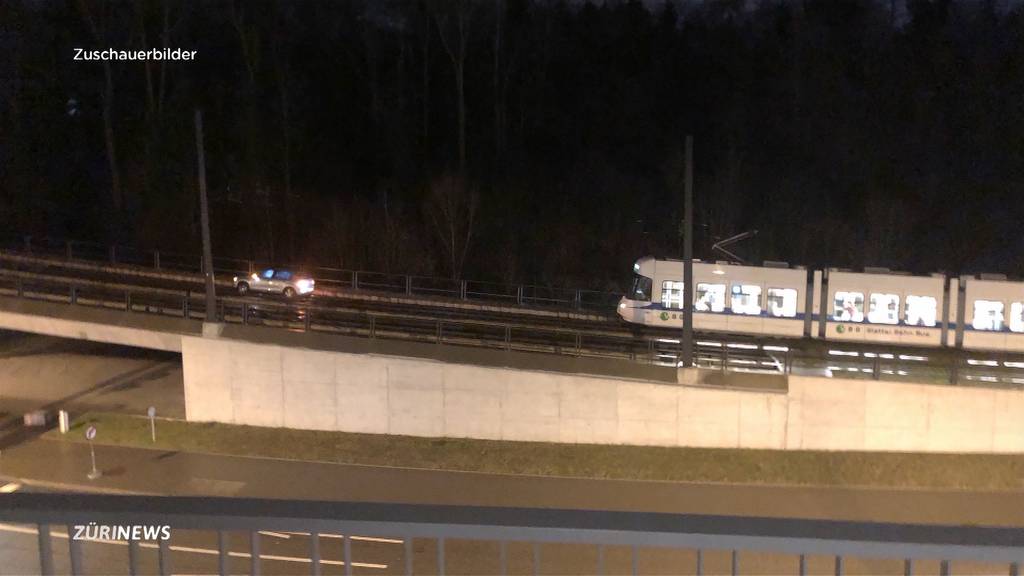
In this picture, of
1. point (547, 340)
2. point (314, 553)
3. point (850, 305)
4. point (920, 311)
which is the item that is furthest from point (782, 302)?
point (314, 553)

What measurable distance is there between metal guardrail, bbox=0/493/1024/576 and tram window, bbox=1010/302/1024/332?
18.2 m

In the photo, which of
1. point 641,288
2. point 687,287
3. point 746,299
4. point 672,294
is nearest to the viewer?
point 687,287

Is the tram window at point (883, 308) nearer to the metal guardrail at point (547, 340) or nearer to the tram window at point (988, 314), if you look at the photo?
the metal guardrail at point (547, 340)

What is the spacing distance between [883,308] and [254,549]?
18551 millimetres

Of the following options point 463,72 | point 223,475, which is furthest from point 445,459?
point 463,72

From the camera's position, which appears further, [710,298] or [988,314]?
[710,298]

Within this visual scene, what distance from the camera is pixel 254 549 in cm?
200

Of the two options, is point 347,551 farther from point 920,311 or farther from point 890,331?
point 920,311

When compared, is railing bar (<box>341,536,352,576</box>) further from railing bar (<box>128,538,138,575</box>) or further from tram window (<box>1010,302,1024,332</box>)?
tram window (<box>1010,302,1024,332</box>)

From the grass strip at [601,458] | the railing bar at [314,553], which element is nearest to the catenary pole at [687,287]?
A: the grass strip at [601,458]

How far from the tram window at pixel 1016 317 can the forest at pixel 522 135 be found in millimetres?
7540

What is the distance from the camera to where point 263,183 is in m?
31.2

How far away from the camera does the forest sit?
27.4 m

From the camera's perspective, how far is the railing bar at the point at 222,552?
195 cm
